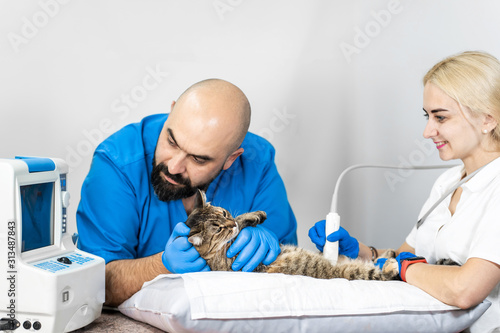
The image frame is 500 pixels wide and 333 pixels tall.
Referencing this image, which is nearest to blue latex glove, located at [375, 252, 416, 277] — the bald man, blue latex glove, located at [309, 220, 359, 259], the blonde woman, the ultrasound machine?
the blonde woman

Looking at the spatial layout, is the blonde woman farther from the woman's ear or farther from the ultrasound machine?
the ultrasound machine

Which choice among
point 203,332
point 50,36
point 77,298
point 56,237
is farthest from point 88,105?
point 203,332

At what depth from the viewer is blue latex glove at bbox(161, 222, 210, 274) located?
1.29m

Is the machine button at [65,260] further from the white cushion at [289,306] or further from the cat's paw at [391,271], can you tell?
the cat's paw at [391,271]

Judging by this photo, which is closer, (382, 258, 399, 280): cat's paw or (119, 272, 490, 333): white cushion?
(119, 272, 490, 333): white cushion

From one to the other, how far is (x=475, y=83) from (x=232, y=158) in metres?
0.84

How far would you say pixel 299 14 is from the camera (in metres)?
2.36

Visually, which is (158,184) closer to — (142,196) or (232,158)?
(142,196)

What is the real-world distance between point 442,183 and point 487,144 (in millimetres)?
264

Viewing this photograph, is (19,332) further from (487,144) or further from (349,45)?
(349,45)

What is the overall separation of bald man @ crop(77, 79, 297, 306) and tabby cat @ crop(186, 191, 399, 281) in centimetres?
3

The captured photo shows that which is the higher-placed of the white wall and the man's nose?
the white wall

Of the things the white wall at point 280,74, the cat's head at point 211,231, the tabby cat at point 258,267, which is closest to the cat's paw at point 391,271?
the tabby cat at point 258,267

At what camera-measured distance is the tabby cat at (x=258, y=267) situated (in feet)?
4.40
